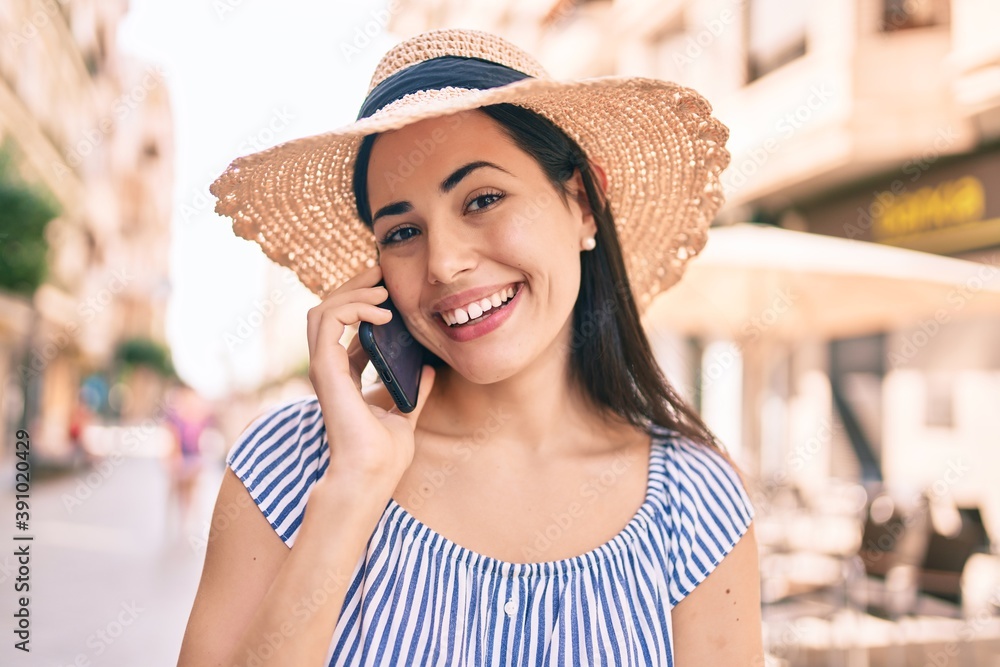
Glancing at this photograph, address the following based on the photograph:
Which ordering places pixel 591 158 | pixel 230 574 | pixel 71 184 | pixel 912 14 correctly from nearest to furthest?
pixel 230 574
pixel 591 158
pixel 912 14
pixel 71 184

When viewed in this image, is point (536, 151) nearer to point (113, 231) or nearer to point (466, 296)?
point (466, 296)

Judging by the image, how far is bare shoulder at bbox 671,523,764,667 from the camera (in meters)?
1.59

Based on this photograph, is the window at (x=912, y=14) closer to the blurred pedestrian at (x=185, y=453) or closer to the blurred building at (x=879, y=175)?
the blurred building at (x=879, y=175)

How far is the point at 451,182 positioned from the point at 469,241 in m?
0.12

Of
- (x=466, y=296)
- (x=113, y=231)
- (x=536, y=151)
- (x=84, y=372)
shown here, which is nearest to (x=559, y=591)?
(x=466, y=296)

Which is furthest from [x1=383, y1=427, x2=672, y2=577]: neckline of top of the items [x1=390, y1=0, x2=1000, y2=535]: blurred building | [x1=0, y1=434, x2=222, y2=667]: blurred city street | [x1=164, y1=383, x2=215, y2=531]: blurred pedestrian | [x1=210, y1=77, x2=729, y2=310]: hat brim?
[x1=164, y1=383, x2=215, y2=531]: blurred pedestrian

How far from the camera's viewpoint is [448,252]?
1.55m

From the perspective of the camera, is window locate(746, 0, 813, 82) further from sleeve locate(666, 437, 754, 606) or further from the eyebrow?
the eyebrow

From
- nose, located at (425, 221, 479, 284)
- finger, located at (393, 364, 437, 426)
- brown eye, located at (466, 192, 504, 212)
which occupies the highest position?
brown eye, located at (466, 192, 504, 212)

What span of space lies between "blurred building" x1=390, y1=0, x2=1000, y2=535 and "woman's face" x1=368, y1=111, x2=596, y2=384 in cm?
510

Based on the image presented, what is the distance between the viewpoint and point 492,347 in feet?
5.31

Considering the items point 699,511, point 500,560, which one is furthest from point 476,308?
point 699,511

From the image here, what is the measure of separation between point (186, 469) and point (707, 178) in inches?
380

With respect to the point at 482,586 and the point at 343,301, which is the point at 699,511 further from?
the point at 343,301
